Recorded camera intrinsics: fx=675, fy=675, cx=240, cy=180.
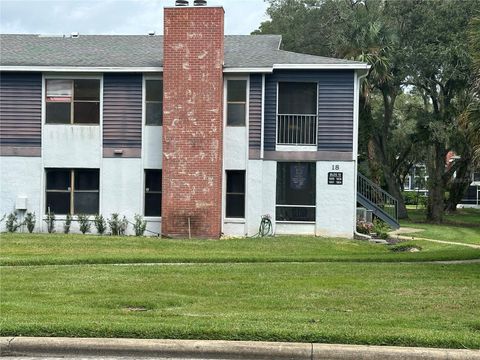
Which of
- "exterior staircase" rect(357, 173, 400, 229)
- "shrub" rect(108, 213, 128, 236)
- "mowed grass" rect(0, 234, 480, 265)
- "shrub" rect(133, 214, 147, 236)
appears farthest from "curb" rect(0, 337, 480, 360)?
"exterior staircase" rect(357, 173, 400, 229)

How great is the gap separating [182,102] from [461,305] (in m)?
13.0

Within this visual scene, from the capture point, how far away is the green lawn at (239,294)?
740 centimetres

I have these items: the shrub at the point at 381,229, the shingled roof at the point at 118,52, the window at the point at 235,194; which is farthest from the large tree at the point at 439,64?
the window at the point at 235,194

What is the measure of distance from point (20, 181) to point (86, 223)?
8.70 feet

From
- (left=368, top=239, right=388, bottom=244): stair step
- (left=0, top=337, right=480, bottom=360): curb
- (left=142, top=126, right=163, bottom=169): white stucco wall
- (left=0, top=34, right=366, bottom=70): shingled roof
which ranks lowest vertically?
(left=0, top=337, right=480, bottom=360): curb

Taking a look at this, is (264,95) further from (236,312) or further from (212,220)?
(236,312)

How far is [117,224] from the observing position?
21.6 m

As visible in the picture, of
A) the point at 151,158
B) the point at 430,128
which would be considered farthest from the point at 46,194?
the point at 430,128

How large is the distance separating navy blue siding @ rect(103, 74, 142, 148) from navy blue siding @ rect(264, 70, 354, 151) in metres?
4.22

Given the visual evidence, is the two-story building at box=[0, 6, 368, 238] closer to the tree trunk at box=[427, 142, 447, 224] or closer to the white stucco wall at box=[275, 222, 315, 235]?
the white stucco wall at box=[275, 222, 315, 235]

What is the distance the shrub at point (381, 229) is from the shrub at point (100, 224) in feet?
30.0

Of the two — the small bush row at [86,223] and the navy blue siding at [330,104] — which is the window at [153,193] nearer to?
the small bush row at [86,223]

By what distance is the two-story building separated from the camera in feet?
71.5

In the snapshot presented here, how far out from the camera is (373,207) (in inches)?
1008
